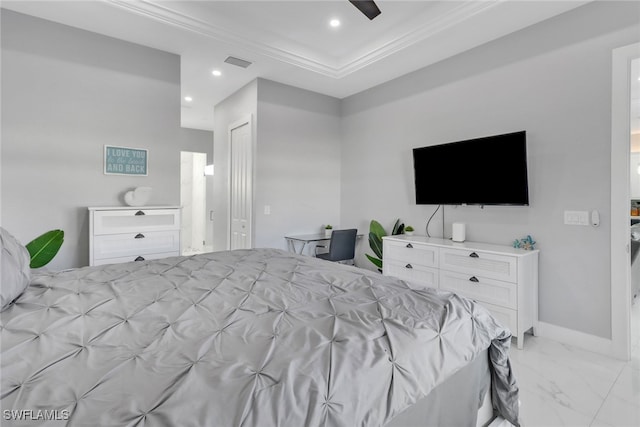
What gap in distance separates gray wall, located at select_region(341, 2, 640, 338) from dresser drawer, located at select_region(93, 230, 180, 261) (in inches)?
113

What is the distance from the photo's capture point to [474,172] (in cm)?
316

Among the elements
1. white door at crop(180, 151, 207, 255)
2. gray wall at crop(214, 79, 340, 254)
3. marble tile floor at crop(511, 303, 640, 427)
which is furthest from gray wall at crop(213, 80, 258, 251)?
marble tile floor at crop(511, 303, 640, 427)

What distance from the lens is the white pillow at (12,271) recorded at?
1152 mm

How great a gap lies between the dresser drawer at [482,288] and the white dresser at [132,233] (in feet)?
8.98

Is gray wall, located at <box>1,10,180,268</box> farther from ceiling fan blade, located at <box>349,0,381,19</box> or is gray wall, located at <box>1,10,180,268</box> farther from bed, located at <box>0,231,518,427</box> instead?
ceiling fan blade, located at <box>349,0,381,19</box>

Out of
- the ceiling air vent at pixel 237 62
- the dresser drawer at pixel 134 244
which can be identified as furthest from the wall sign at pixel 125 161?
the ceiling air vent at pixel 237 62

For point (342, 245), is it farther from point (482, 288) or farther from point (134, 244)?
point (134, 244)

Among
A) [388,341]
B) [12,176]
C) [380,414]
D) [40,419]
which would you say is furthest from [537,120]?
[12,176]

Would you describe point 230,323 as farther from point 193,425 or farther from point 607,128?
point 607,128

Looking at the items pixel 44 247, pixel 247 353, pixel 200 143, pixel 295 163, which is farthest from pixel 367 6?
pixel 200 143

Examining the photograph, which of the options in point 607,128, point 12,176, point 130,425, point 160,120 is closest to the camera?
point 130,425

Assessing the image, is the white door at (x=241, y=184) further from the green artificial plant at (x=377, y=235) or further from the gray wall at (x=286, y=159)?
the green artificial plant at (x=377, y=235)

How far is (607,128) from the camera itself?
8.11ft

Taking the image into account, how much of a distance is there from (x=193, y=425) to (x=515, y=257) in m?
2.71
